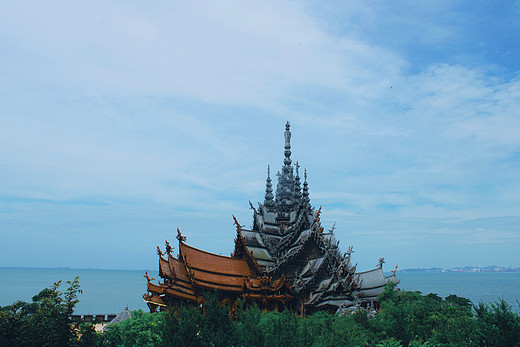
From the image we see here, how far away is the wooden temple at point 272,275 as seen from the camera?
34.2 m

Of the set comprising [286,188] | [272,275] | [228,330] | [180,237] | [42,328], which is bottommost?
[228,330]

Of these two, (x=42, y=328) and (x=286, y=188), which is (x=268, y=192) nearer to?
(x=286, y=188)

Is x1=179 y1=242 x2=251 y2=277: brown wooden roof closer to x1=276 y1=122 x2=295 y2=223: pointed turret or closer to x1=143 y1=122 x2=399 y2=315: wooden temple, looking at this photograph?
x1=143 y1=122 x2=399 y2=315: wooden temple

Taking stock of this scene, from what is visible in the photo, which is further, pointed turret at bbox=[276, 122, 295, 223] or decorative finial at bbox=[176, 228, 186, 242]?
pointed turret at bbox=[276, 122, 295, 223]

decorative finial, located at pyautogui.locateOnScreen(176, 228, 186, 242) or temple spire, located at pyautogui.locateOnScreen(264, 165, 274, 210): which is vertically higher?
temple spire, located at pyautogui.locateOnScreen(264, 165, 274, 210)

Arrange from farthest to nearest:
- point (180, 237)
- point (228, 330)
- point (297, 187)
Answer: point (297, 187)
point (180, 237)
point (228, 330)

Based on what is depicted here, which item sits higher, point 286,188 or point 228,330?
point 286,188

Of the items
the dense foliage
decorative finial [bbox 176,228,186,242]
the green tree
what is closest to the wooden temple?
decorative finial [bbox 176,228,186,242]

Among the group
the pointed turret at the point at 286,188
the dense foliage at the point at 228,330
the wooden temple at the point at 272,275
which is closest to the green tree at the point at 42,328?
the dense foliage at the point at 228,330

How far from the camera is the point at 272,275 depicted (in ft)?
119

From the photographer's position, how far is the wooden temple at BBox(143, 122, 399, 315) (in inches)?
1346

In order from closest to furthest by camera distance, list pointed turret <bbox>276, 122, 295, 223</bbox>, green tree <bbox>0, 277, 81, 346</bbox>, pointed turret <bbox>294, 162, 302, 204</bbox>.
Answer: green tree <bbox>0, 277, 81, 346</bbox>, pointed turret <bbox>276, 122, 295, 223</bbox>, pointed turret <bbox>294, 162, 302, 204</bbox>

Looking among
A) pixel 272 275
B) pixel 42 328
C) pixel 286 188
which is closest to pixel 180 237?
pixel 272 275

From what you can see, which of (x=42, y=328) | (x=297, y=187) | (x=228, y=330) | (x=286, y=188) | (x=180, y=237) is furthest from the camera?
(x=297, y=187)
